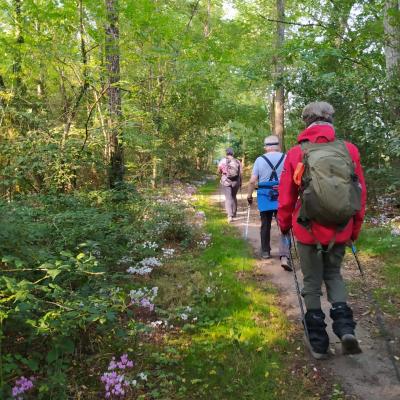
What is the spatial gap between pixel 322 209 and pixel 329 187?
22cm

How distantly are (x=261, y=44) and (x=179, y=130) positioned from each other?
709 centimetres

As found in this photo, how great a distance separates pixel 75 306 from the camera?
3109 mm

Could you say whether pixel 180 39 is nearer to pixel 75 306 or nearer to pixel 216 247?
pixel 216 247

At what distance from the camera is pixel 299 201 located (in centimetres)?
407

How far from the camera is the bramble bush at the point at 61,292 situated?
2965 millimetres

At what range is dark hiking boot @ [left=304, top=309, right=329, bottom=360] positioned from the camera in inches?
160

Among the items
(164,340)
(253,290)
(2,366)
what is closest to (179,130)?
(253,290)

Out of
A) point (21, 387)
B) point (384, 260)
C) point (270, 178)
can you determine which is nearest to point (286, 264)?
point (270, 178)

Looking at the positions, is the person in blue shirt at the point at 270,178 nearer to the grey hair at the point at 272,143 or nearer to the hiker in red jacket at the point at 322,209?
the grey hair at the point at 272,143

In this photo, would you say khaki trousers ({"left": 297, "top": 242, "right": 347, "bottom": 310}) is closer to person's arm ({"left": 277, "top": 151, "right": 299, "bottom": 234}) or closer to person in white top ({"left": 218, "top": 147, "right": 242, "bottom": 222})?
person's arm ({"left": 277, "top": 151, "right": 299, "bottom": 234})

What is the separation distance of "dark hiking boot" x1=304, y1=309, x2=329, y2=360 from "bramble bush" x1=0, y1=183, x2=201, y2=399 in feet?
5.94

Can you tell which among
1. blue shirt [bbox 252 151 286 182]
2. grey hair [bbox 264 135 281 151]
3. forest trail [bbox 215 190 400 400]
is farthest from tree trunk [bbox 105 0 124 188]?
forest trail [bbox 215 190 400 400]

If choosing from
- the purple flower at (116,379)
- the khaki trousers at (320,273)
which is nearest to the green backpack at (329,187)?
the khaki trousers at (320,273)

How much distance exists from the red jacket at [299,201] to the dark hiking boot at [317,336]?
81cm
